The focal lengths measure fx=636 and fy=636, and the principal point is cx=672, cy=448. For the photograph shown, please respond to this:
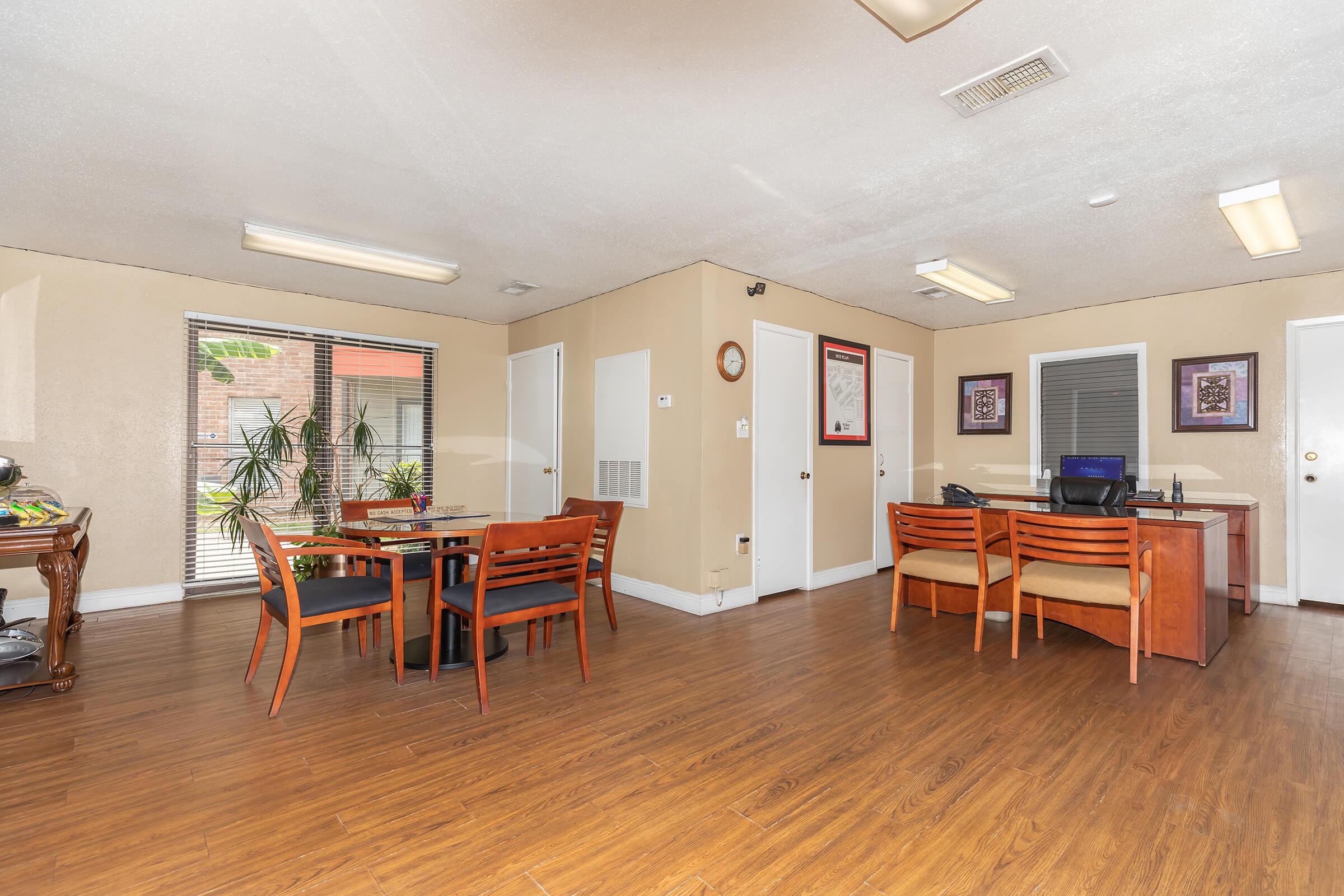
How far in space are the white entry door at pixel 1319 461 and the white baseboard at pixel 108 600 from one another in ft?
29.3

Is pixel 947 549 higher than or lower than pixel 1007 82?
lower

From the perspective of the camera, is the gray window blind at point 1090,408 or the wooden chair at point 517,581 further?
the gray window blind at point 1090,408

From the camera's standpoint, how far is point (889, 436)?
21.0 ft

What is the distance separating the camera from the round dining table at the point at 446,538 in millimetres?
3225

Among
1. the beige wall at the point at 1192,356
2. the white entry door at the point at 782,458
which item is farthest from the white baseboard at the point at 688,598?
the beige wall at the point at 1192,356

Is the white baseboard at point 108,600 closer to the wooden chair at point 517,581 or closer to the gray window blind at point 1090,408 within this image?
the wooden chair at point 517,581

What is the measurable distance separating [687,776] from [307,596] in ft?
6.36

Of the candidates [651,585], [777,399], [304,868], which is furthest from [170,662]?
[777,399]

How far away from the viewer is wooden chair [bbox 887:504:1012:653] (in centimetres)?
377

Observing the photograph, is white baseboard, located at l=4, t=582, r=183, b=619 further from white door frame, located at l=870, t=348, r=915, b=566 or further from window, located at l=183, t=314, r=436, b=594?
white door frame, located at l=870, t=348, r=915, b=566

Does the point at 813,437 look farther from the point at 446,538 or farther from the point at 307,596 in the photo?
the point at 307,596

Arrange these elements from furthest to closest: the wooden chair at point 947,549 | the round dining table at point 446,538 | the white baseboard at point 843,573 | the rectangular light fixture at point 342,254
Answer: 1. the white baseboard at point 843,573
2. the rectangular light fixture at point 342,254
3. the wooden chair at point 947,549
4. the round dining table at point 446,538

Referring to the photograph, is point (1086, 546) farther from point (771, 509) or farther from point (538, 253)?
point (538, 253)

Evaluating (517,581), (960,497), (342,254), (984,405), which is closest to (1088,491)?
(960,497)
